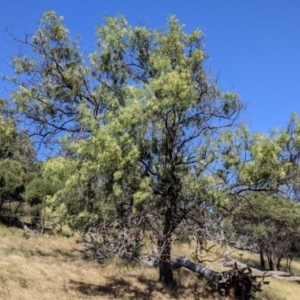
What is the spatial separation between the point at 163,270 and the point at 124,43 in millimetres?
7867

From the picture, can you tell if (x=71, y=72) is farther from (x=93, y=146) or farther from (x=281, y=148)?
(x=281, y=148)

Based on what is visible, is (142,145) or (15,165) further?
(15,165)

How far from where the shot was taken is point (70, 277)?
13.1m

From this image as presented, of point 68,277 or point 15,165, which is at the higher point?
point 15,165

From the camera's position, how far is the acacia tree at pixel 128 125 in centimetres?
1076

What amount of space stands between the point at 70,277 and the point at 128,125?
5719 mm

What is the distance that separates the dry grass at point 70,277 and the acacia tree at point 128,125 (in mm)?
1123

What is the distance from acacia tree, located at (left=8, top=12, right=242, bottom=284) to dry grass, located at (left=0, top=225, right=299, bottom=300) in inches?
44.2

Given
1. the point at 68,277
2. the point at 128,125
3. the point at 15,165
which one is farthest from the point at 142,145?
the point at 15,165

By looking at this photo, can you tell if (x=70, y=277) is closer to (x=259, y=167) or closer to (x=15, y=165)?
(x=259, y=167)

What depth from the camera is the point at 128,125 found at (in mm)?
10516

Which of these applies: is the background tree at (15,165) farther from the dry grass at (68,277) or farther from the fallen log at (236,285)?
the fallen log at (236,285)

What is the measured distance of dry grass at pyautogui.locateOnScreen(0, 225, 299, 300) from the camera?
11124mm

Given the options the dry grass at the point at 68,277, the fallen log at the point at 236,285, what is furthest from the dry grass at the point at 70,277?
the fallen log at the point at 236,285
